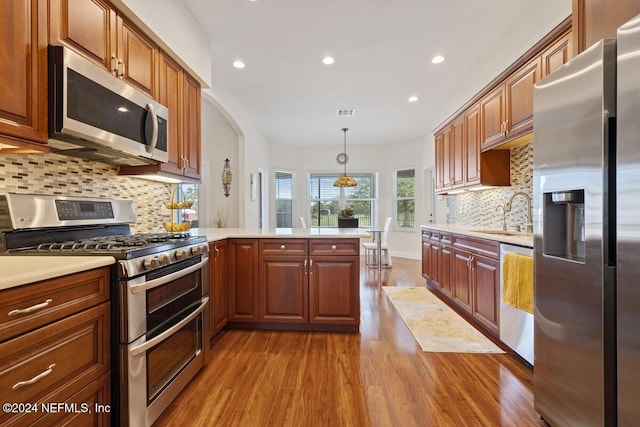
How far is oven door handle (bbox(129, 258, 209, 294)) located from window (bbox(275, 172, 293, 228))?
5.61m

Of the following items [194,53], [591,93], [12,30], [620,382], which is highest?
[194,53]

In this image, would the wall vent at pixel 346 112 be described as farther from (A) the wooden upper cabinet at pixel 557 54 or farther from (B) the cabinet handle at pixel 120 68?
(B) the cabinet handle at pixel 120 68

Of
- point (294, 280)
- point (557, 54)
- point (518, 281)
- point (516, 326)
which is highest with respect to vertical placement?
point (557, 54)

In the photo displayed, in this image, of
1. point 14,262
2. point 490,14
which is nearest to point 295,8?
point 490,14

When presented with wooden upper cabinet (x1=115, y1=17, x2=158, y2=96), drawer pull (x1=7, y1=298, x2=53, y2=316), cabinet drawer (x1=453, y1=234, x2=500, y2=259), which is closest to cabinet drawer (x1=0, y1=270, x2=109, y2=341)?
drawer pull (x1=7, y1=298, x2=53, y2=316)

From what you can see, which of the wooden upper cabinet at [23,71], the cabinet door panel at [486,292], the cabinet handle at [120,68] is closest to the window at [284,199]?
the cabinet door panel at [486,292]

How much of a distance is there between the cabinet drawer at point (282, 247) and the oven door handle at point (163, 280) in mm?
766

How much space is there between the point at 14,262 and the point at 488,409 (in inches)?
94.7

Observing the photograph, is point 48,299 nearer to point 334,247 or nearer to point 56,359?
point 56,359

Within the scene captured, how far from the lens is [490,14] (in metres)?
2.73

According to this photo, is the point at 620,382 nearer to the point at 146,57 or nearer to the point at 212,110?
the point at 146,57

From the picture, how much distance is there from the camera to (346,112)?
17.9ft

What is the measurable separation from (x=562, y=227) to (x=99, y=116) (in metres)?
2.47

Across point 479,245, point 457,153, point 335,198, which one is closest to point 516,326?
point 479,245
